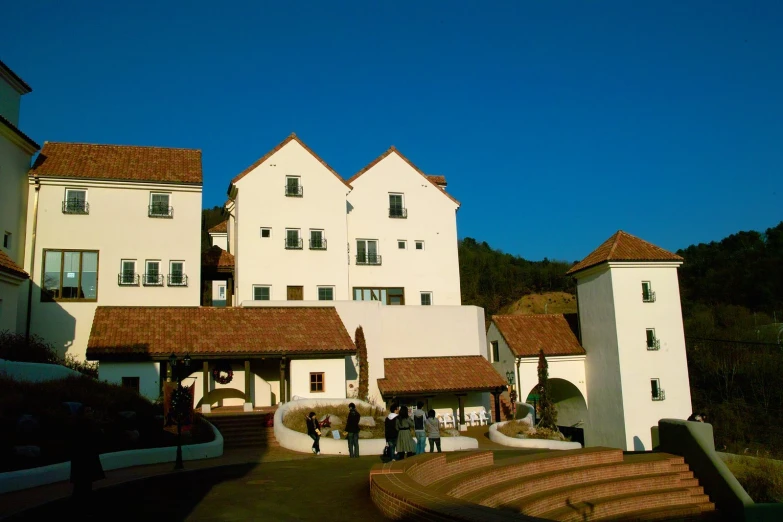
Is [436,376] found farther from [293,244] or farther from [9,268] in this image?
[9,268]

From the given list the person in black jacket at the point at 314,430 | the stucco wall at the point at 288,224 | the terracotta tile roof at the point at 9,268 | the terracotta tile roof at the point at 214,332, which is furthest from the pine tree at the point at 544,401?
the terracotta tile roof at the point at 9,268

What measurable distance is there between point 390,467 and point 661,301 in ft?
95.7

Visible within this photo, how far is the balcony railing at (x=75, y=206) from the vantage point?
1230 inches

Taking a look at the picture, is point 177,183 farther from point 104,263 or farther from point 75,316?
point 75,316

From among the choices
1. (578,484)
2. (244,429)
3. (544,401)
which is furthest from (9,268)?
(544,401)

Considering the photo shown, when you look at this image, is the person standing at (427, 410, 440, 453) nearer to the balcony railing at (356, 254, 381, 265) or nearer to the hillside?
the balcony railing at (356, 254, 381, 265)

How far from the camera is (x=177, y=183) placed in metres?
32.8

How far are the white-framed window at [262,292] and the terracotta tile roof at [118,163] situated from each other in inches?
239

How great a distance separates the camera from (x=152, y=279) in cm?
3197

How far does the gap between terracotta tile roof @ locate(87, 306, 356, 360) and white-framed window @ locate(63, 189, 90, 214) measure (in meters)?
5.02

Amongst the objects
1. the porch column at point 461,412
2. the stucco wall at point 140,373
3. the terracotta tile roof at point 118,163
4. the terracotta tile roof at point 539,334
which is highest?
the terracotta tile roof at point 118,163

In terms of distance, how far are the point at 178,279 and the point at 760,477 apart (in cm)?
2522

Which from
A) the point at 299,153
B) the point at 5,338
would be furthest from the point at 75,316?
the point at 299,153

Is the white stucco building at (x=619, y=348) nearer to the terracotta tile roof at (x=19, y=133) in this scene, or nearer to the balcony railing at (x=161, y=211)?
the balcony railing at (x=161, y=211)
